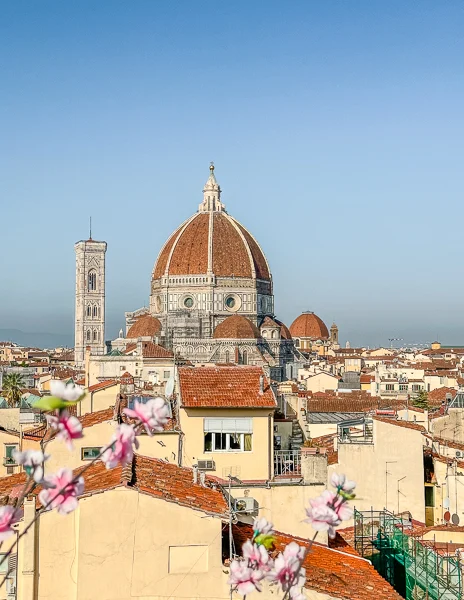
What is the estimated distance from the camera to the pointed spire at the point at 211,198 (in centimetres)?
11256

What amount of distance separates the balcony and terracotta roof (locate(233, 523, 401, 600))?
12.5 feet

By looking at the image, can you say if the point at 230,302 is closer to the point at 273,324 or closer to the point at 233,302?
the point at 233,302

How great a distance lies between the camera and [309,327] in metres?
141

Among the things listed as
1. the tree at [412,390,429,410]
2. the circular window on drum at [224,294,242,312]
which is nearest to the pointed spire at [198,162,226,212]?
the circular window on drum at [224,294,242,312]

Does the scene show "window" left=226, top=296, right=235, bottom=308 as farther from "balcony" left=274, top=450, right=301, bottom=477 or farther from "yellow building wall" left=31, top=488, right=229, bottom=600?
"yellow building wall" left=31, top=488, right=229, bottom=600

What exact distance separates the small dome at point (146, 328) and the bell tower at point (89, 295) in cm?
1929

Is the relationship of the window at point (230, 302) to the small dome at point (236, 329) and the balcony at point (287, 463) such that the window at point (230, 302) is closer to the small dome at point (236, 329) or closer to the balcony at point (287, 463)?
the small dome at point (236, 329)

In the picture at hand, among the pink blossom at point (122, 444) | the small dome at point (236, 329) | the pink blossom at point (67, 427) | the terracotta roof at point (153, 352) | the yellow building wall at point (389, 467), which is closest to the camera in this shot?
the pink blossom at point (67, 427)

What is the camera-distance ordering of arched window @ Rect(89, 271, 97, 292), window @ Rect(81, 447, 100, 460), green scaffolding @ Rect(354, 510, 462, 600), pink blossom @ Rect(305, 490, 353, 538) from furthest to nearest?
arched window @ Rect(89, 271, 97, 292) < window @ Rect(81, 447, 100, 460) < green scaffolding @ Rect(354, 510, 462, 600) < pink blossom @ Rect(305, 490, 353, 538)

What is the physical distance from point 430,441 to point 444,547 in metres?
8.70

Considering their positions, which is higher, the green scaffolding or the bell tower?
the bell tower

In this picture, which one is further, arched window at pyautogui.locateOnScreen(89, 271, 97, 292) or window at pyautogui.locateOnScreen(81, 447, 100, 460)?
arched window at pyautogui.locateOnScreen(89, 271, 97, 292)

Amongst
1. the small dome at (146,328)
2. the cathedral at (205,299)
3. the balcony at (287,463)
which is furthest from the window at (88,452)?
the small dome at (146,328)

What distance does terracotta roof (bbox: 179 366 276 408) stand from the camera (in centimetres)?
1372
